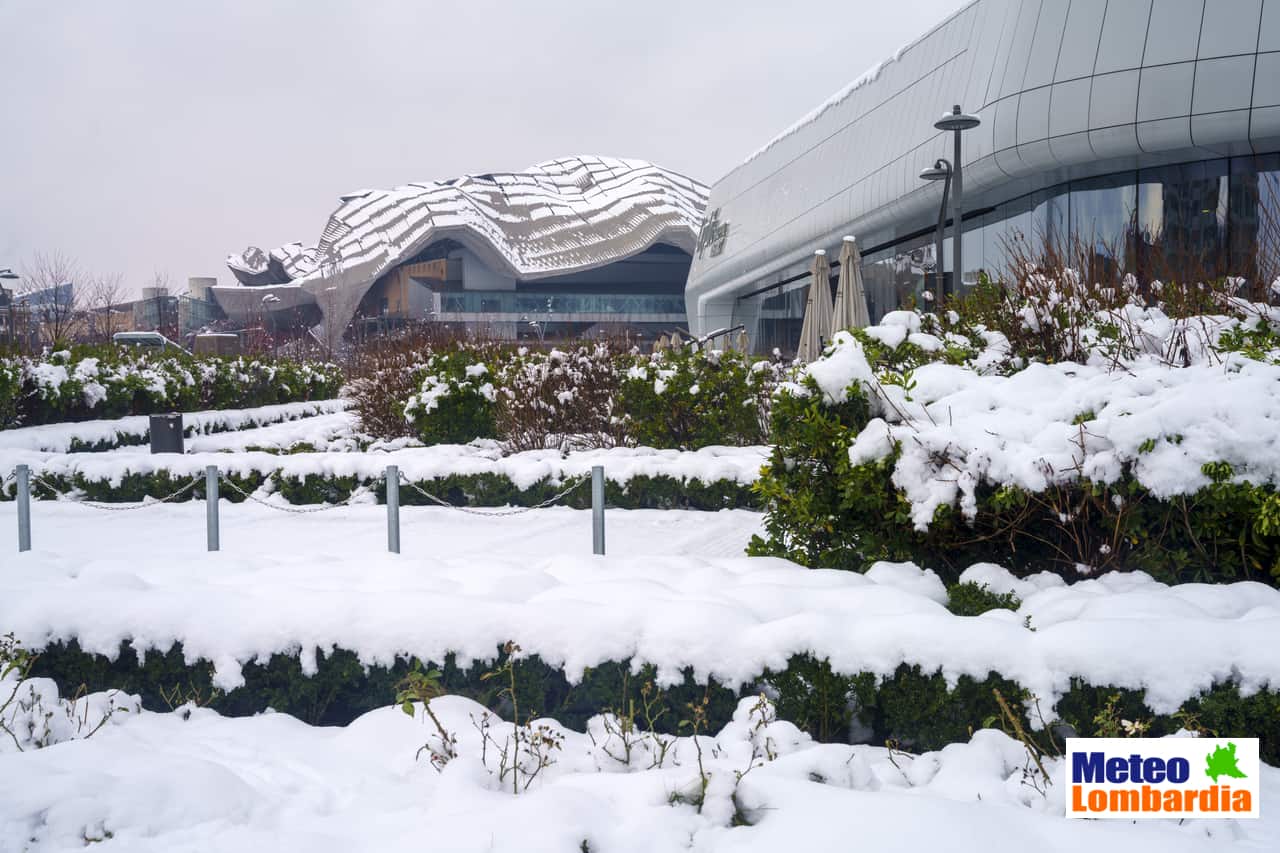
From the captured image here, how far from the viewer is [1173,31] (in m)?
15.4

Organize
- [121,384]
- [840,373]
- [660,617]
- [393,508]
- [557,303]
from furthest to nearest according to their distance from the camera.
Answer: [557,303] < [121,384] < [393,508] < [840,373] < [660,617]

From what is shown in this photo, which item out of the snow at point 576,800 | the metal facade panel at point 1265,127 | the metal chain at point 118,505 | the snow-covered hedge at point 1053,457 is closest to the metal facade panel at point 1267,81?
the metal facade panel at point 1265,127

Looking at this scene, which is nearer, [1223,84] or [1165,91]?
[1223,84]

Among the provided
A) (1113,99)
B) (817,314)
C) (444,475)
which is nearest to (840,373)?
(444,475)

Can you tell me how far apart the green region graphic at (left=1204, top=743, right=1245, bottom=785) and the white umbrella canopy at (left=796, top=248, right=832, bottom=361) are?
12.5m

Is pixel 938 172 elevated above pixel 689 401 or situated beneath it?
elevated above

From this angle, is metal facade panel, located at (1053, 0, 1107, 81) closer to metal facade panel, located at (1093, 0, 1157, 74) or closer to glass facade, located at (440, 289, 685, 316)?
metal facade panel, located at (1093, 0, 1157, 74)

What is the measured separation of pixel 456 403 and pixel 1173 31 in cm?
1331

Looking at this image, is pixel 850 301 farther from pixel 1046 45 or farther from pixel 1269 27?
pixel 1269 27

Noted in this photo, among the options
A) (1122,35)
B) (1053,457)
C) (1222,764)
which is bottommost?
(1222,764)

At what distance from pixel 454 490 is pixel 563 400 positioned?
86.0 inches

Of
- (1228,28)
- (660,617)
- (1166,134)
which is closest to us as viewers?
(660,617)

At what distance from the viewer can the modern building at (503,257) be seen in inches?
2584

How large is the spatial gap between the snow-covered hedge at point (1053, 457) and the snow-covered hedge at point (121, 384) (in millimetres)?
14894
